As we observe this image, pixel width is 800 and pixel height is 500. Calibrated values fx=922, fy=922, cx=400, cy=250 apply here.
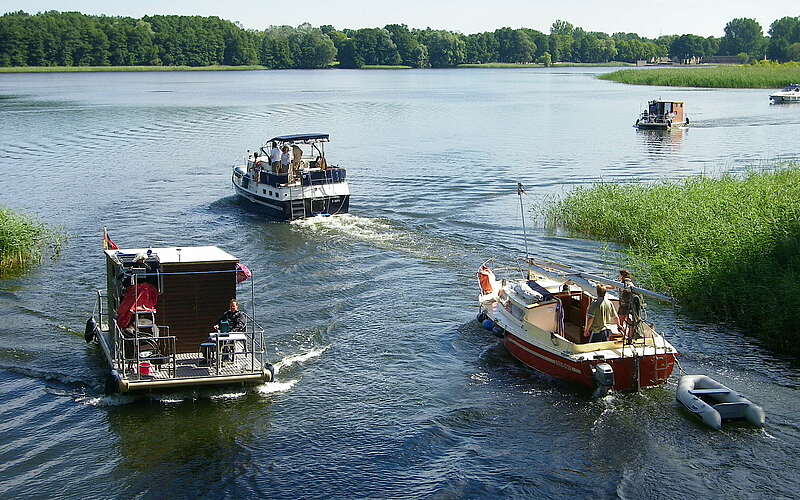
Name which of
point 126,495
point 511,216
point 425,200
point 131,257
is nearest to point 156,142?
point 425,200

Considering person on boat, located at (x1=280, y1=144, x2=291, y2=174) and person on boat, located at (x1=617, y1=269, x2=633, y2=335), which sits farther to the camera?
person on boat, located at (x1=280, y1=144, x2=291, y2=174)

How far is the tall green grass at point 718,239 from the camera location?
22.7 m

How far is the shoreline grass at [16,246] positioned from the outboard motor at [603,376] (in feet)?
62.3

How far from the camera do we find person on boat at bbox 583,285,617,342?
65.5ft

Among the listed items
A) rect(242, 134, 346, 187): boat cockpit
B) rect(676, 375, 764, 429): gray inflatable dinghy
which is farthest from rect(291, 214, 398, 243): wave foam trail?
rect(676, 375, 764, 429): gray inflatable dinghy

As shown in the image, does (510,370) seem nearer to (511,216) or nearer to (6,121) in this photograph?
(511,216)

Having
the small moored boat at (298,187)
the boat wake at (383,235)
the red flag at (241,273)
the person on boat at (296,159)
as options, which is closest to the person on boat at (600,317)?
the red flag at (241,273)

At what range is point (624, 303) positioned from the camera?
1984 cm

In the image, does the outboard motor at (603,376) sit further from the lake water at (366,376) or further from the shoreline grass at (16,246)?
the shoreline grass at (16,246)

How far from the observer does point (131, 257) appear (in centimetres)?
2022

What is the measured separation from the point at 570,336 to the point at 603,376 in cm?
247

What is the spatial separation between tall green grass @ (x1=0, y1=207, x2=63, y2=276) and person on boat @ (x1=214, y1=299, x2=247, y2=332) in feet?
40.6

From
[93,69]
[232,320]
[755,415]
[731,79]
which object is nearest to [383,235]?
[232,320]

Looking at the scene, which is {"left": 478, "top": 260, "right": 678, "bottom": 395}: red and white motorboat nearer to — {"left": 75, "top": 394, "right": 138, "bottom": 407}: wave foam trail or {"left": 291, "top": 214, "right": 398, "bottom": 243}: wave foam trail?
{"left": 75, "top": 394, "right": 138, "bottom": 407}: wave foam trail
